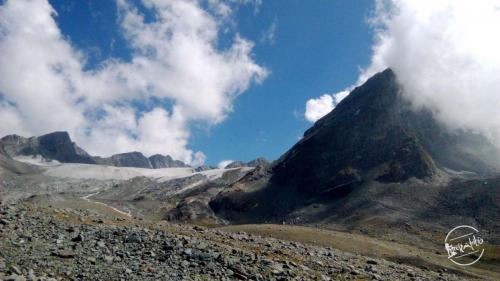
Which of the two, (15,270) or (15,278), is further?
(15,270)

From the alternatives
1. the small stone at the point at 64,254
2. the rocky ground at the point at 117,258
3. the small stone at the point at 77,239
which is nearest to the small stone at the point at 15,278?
the rocky ground at the point at 117,258

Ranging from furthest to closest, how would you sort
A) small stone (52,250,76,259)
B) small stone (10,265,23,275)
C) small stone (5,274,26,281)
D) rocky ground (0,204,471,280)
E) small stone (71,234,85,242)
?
small stone (71,234,85,242)
small stone (52,250,76,259)
rocky ground (0,204,471,280)
small stone (10,265,23,275)
small stone (5,274,26,281)

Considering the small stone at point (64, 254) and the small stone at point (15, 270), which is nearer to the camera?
the small stone at point (15, 270)

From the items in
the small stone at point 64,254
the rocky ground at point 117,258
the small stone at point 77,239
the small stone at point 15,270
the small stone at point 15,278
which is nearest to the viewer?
the small stone at point 15,278

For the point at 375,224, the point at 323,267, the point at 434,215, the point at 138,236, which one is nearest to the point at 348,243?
the point at 323,267

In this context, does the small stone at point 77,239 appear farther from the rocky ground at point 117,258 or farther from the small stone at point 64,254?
the small stone at point 64,254

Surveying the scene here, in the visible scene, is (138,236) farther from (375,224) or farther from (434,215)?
(434,215)

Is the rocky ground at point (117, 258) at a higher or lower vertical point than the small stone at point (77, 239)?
lower

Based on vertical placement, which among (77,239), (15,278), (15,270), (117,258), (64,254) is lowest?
(15,278)

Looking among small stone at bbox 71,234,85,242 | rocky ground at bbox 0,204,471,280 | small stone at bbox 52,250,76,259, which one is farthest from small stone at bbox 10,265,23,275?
small stone at bbox 71,234,85,242

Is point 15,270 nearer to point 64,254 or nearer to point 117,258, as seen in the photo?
point 64,254

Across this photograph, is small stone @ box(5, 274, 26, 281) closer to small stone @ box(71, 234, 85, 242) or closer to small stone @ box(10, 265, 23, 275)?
small stone @ box(10, 265, 23, 275)

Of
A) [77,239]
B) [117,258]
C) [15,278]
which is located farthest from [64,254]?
[15,278]

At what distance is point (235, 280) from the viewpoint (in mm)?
31266
